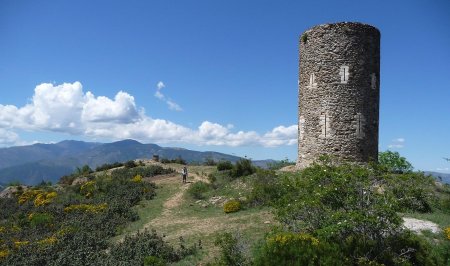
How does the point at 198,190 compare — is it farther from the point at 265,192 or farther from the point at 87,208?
the point at 87,208

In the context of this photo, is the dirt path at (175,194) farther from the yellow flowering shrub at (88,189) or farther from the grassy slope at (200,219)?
the yellow flowering shrub at (88,189)

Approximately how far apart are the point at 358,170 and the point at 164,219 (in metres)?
11.8

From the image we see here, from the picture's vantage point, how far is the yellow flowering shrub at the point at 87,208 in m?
22.7

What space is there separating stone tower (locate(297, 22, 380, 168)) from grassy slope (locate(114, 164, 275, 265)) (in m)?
5.69

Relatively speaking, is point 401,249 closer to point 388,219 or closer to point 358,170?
point 388,219

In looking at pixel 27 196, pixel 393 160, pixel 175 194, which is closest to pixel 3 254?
pixel 175 194

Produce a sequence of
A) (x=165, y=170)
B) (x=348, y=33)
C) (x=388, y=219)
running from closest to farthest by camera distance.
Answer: (x=388, y=219) → (x=348, y=33) → (x=165, y=170)

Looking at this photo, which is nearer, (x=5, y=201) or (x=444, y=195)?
(x=444, y=195)

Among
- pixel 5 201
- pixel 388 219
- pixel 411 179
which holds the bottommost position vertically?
pixel 5 201

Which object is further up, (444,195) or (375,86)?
(375,86)

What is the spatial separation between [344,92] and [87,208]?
16420mm

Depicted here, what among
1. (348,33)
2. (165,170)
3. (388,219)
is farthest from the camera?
(165,170)

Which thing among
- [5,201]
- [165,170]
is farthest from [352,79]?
[5,201]

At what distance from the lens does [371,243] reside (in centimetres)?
1062
